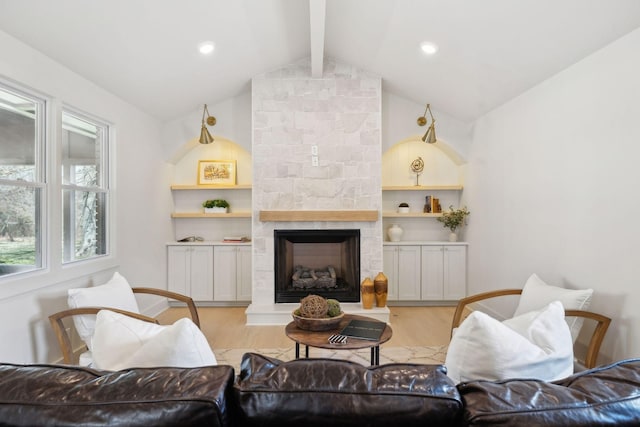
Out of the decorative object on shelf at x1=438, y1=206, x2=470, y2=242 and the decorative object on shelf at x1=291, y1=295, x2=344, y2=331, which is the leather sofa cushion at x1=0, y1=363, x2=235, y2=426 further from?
the decorative object on shelf at x1=438, y1=206, x2=470, y2=242

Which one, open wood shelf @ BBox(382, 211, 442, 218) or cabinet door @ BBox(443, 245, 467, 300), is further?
open wood shelf @ BBox(382, 211, 442, 218)

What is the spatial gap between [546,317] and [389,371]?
0.78 metres

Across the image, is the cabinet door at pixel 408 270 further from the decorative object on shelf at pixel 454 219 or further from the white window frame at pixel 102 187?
the white window frame at pixel 102 187

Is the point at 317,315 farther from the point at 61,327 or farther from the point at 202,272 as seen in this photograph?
the point at 202,272

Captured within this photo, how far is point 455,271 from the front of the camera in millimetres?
5082

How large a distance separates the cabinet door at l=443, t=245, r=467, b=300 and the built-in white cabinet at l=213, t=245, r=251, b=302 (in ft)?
8.60

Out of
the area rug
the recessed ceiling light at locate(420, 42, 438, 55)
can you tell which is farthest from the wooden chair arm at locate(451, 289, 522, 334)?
the recessed ceiling light at locate(420, 42, 438, 55)

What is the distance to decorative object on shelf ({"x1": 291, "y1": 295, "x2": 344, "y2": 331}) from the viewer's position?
257 centimetres

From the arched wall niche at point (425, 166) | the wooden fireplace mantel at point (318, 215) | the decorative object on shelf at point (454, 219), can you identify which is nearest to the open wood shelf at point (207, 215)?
the wooden fireplace mantel at point (318, 215)

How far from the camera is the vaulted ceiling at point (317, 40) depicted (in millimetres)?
2570

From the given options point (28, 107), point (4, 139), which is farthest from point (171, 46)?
point (4, 139)

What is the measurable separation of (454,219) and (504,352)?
4.08m

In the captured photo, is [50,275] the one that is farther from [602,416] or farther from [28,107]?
[602,416]

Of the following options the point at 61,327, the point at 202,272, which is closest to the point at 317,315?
the point at 61,327
